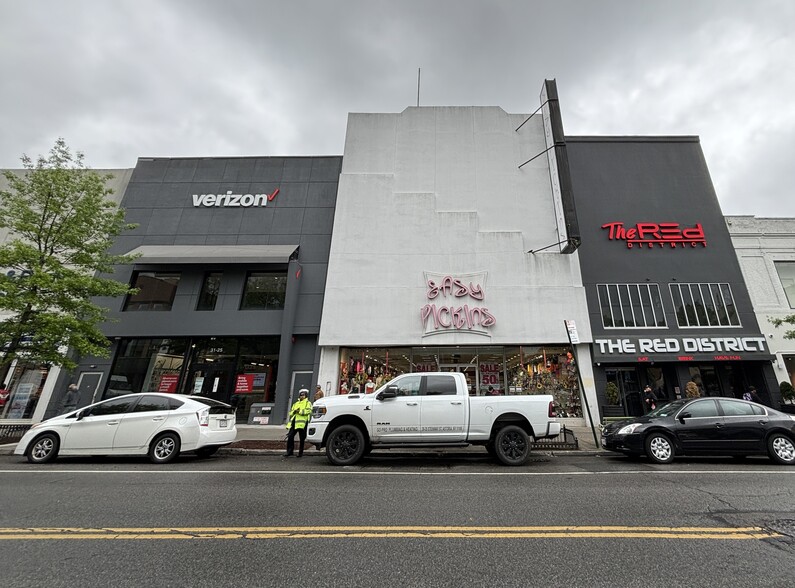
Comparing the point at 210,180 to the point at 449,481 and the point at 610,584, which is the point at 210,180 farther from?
the point at 610,584

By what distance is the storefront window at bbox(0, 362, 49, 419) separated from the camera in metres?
15.3

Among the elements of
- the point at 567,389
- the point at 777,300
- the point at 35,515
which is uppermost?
the point at 777,300

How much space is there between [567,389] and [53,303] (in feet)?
65.0

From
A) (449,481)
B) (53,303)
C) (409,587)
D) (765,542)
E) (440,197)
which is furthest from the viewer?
(440,197)

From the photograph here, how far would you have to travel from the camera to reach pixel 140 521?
4.50m

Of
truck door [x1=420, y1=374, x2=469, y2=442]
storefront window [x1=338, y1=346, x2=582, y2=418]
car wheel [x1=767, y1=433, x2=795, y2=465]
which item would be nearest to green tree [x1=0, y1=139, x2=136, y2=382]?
storefront window [x1=338, y1=346, x2=582, y2=418]

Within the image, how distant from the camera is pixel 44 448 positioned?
870 centimetres

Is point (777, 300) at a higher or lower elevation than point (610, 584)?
higher

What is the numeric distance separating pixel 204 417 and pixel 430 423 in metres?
5.57

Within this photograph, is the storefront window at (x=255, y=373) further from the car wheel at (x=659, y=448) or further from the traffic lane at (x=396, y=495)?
the car wheel at (x=659, y=448)

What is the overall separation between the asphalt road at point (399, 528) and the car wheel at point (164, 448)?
116 centimetres

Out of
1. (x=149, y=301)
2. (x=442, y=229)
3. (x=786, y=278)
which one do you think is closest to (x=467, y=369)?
(x=442, y=229)

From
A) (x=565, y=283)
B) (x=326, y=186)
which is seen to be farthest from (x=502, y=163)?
(x=326, y=186)

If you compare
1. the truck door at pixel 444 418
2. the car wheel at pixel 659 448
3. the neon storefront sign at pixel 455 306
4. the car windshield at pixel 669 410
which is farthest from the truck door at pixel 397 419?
the neon storefront sign at pixel 455 306
